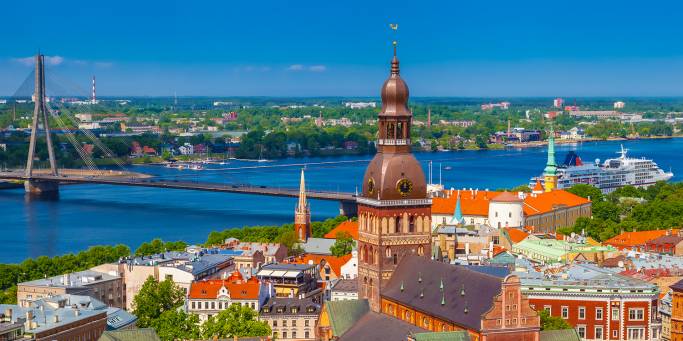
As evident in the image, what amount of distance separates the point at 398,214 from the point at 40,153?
362 feet

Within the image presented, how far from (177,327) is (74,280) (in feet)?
34.1

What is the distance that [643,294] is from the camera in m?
39.8

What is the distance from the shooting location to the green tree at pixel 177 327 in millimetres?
40094

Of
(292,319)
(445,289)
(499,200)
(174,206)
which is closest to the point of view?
(445,289)

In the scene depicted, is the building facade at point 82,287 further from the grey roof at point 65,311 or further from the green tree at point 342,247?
the green tree at point 342,247

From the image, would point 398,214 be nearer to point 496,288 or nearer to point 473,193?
point 496,288

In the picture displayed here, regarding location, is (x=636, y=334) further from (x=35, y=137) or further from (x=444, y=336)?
(x=35, y=137)

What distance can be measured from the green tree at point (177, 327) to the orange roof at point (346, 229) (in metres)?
22.7

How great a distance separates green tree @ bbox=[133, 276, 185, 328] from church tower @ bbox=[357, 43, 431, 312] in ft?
43.9

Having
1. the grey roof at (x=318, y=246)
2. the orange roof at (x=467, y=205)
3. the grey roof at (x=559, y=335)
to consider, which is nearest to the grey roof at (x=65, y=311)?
the grey roof at (x=559, y=335)

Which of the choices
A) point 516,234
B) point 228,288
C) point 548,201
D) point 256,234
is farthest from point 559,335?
point 548,201

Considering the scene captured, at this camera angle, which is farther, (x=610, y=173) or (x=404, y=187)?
(x=610, y=173)

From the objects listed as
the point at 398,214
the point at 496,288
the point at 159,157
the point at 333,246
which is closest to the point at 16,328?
the point at 398,214

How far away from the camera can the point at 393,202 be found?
1356 inches
